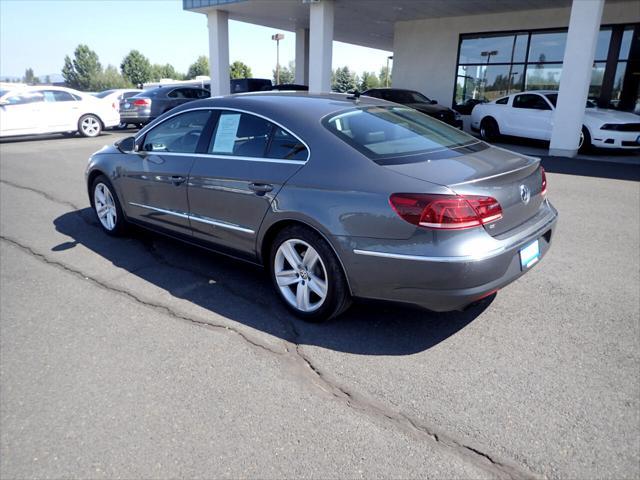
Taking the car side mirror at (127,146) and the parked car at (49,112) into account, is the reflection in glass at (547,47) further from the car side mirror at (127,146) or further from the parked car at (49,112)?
the car side mirror at (127,146)

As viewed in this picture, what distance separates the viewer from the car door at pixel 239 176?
3.57 meters

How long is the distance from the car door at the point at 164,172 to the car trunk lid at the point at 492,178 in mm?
2009

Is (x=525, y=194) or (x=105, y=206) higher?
(x=525, y=194)

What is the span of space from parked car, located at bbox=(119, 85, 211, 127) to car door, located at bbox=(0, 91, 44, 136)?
3.09m

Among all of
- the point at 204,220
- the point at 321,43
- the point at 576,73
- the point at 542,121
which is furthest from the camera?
the point at 321,43

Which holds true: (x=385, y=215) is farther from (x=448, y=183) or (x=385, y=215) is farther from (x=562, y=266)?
(x=562, y=266)

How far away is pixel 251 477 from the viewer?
2.17m

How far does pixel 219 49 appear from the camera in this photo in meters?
19.0

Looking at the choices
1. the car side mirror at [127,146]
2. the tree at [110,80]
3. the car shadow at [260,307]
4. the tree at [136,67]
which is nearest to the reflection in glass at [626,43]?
the car shadow at [260,307]

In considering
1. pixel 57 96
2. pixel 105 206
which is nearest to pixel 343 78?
pixel 57 96

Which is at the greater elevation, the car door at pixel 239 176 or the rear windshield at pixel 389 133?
the rear windshield at pixel 389 133

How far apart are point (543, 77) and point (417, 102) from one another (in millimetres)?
4794

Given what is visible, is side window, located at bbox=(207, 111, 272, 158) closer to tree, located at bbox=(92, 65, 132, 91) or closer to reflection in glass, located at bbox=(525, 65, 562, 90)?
reflection in glass, located at bbox=(525, 65, 562, 90)

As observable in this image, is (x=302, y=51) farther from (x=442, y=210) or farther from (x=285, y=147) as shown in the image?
(x=442, y=210)
